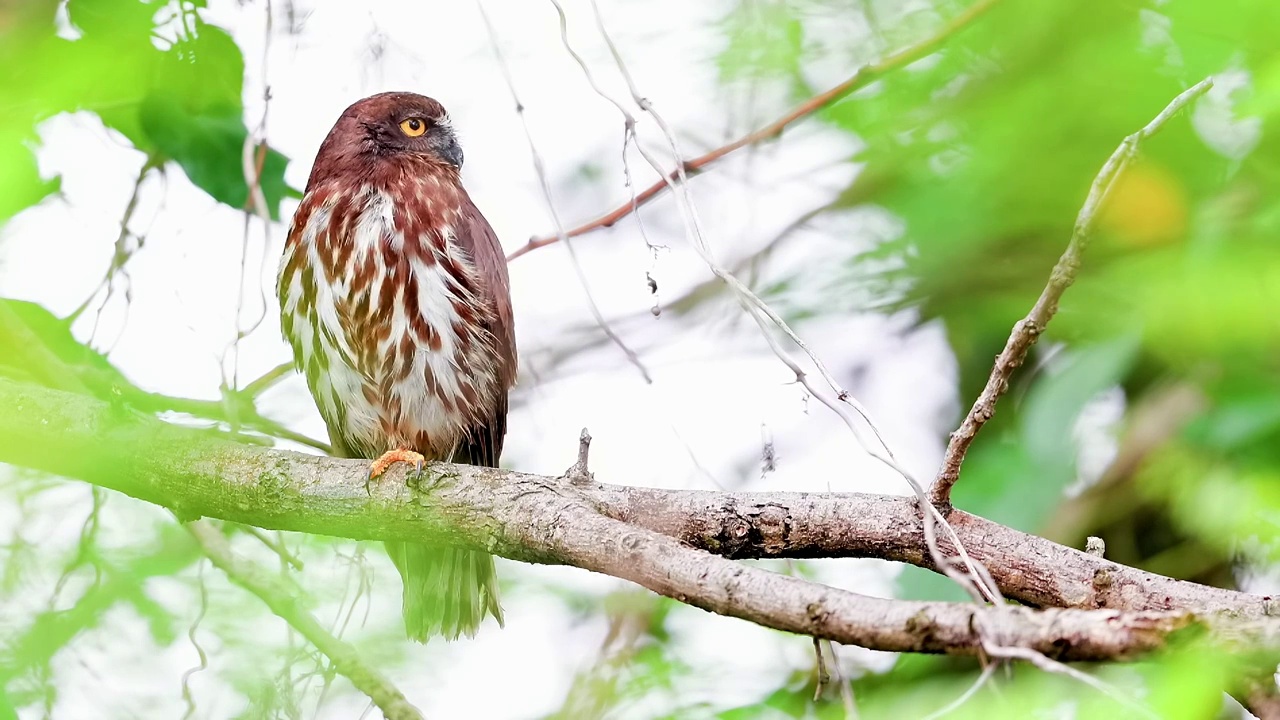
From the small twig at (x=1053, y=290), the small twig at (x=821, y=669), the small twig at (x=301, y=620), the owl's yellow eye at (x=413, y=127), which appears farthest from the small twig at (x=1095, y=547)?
the owl's yellow eye at (x=413, y=127)

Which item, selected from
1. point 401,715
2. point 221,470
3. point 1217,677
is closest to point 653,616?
point 401,715

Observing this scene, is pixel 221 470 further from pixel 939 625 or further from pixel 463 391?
pixel 939 625

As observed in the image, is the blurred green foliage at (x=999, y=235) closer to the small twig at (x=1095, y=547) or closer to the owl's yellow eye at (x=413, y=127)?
the small twig at (x=1095, y=547)

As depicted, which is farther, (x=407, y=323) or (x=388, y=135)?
(x=388, y=135)

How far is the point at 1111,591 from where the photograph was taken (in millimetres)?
2250

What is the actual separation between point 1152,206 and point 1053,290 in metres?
1.51

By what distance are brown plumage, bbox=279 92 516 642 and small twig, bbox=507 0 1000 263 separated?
0.26 metres


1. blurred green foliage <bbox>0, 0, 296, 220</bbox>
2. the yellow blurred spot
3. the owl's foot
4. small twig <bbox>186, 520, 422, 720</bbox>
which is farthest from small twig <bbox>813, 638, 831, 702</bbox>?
blurred green foliage <bbox>0, 0, 296, 220</bbox>

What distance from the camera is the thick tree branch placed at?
1.58 meters

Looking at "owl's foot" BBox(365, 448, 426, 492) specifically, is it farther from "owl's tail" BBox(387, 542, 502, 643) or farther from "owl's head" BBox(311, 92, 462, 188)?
"owl's head" BBox(311, 92, 462, 188)

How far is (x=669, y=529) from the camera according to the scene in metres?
2.57

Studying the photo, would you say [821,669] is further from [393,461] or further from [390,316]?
[390,316]

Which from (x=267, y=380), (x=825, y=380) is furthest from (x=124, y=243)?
(x=825, y=380)

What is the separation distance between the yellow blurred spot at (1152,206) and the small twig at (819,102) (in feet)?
1.90
